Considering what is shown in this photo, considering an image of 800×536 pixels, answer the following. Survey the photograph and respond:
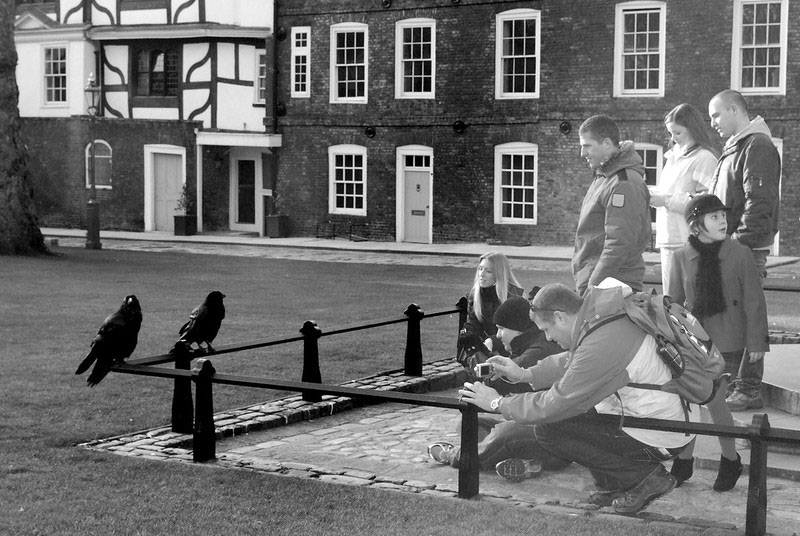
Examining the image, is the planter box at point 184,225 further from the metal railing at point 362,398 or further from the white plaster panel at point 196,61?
the metal railing at point 362,398

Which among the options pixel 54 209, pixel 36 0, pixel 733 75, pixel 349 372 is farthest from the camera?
pixel 36 0

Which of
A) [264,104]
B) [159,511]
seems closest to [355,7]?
[264,104]

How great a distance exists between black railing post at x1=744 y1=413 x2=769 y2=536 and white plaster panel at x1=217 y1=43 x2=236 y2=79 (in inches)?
1169

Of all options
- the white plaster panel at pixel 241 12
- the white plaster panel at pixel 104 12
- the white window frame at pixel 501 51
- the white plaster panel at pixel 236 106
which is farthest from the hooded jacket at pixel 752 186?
the white plaster panel at pixel 104 12

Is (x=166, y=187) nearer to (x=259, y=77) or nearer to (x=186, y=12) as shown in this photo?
(x=259, y=77)

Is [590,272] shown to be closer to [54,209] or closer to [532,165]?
[532,165]

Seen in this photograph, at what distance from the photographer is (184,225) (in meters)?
33.9

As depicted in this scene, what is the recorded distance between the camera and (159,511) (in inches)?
251

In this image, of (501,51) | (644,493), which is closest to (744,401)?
(644,493)

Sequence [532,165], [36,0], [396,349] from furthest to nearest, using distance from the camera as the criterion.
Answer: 1. [36,0]
2. [532,165]
3. [396,349]

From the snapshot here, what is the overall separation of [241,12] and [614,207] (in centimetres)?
2721

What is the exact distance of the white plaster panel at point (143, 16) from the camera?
3519cm

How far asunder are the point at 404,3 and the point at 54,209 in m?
12.9

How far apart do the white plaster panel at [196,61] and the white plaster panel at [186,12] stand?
69 cm
